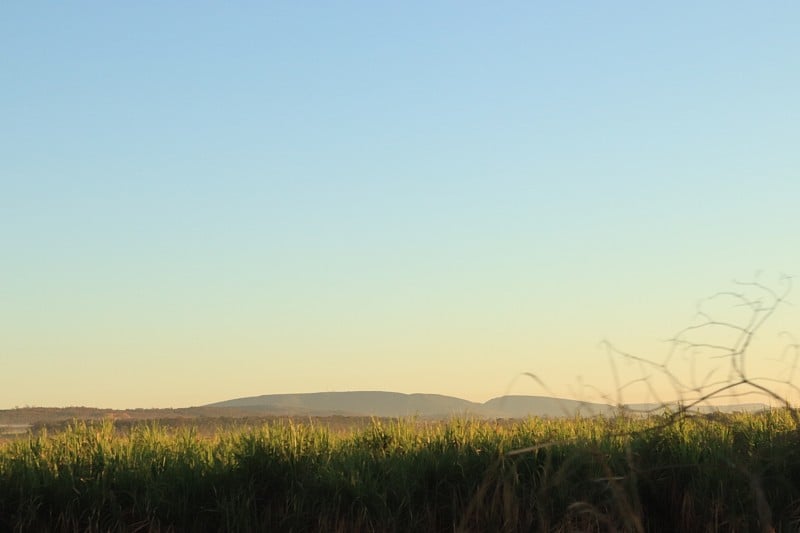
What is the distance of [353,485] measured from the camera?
10.1m

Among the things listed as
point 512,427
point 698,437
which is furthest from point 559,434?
point 698,437

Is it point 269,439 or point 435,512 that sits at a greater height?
point 269,439

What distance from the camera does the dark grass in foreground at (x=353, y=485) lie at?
394 inches

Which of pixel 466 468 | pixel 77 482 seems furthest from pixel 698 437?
pixel 77 482

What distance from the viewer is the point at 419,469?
10.7m

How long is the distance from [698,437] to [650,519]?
8.16 feet

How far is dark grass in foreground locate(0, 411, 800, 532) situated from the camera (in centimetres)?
1001

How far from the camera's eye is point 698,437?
12.7m

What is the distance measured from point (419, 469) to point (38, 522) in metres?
4.63

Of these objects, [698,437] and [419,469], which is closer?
[419,469]

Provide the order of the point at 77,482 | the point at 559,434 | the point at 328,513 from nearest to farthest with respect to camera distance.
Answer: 1. the point at 328,513
2. the point at 77,482
3. the point at 559,434

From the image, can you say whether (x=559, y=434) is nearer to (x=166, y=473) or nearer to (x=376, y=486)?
(x=376, y=486)

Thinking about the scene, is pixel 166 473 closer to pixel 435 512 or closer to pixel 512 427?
pixel 435 512

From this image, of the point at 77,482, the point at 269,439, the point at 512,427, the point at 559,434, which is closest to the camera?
the point at 77,482
